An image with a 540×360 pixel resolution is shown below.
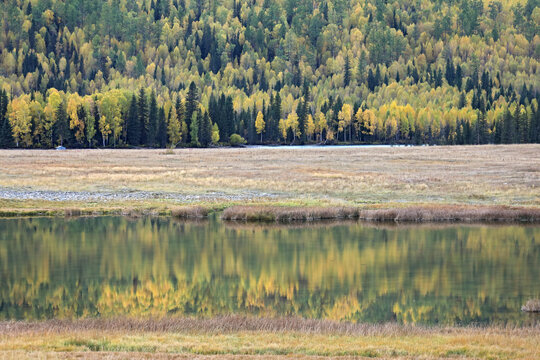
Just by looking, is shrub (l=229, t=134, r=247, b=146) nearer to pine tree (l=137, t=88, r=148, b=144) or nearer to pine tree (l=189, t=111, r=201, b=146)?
pine tree (l=189, t=111, r=201, b=146)

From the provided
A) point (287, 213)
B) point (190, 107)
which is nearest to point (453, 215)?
point (287, 213)

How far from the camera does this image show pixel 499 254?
35.8 m

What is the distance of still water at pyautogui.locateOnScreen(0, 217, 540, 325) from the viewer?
24516mm

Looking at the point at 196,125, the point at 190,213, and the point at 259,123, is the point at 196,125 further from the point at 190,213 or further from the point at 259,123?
the point at 190,213

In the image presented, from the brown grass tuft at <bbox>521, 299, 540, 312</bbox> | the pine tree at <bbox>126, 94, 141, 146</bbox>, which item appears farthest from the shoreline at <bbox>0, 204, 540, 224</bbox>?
the pine tree at <bbox>126, 94, 141, 146</bbox>

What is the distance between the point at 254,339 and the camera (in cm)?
1780

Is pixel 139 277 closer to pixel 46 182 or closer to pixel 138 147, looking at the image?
pixel 46 182

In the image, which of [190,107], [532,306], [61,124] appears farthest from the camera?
[190,107]

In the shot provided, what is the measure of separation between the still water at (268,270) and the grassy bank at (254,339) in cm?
288

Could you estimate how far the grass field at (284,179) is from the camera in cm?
5538

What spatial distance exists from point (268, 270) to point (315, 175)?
43.1 meters

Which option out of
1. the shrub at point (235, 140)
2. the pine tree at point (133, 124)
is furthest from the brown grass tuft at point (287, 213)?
the shrub at point (235, 140)

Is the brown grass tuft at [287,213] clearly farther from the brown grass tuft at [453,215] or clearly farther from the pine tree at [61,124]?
the pine tree at [61,124]

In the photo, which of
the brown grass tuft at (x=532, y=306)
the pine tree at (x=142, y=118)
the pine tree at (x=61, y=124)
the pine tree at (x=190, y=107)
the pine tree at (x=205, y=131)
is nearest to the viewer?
the brown grass tuft at (x=532, y=306)
